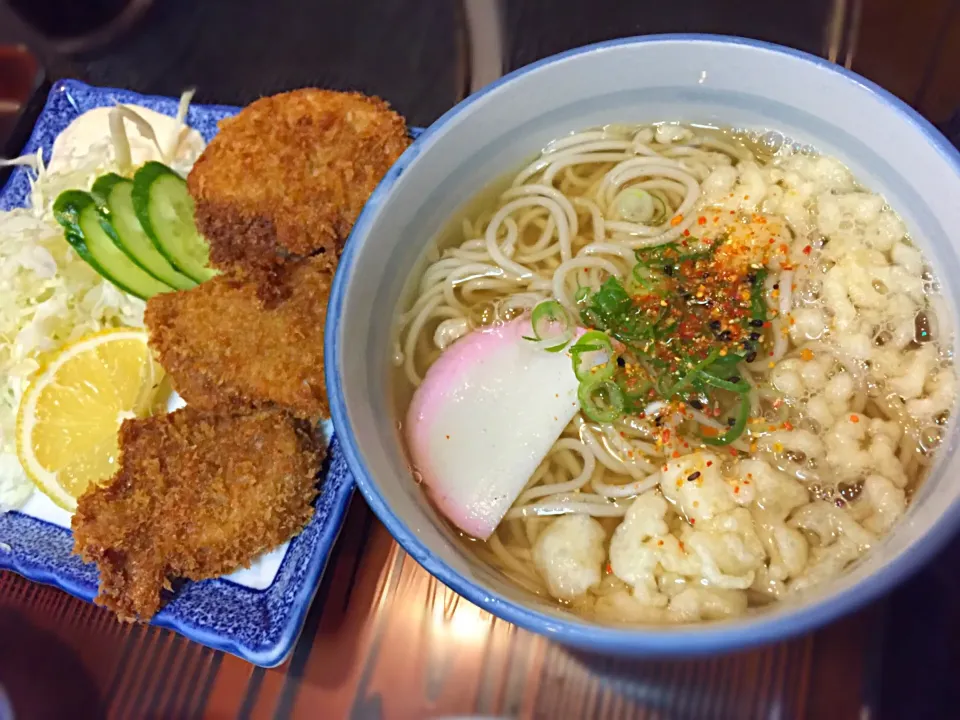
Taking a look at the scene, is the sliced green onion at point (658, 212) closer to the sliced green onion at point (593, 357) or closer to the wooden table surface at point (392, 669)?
the sliced green onion at point (593, 357)

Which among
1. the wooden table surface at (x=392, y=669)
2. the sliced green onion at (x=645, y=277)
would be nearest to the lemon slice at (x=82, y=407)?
the wooden table surface at (x=392, y=669)

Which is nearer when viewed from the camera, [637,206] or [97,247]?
[637,206]

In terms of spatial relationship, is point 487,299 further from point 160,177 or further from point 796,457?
point 160,177

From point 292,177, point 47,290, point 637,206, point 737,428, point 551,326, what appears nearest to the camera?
point 737,428

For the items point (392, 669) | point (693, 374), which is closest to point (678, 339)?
point (693, 374)

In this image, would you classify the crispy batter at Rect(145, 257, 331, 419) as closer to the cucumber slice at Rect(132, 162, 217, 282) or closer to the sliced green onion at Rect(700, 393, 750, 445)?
the cucumber slice at Rect(132, 162, 217, 282)

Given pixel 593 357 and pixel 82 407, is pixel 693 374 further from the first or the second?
pixel 82 407
